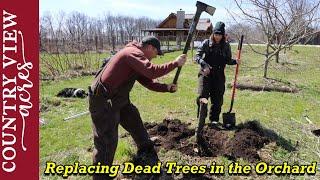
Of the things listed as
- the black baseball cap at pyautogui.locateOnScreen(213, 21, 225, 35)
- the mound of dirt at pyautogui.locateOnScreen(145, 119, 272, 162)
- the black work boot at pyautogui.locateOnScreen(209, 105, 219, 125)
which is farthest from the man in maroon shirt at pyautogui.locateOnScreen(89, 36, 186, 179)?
the black work boot at pyautogui.locateOnScreen(209, 105, 219, 125)

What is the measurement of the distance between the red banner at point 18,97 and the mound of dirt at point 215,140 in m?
2.04

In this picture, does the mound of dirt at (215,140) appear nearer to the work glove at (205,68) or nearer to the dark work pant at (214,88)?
the dark work pant at (214,88)

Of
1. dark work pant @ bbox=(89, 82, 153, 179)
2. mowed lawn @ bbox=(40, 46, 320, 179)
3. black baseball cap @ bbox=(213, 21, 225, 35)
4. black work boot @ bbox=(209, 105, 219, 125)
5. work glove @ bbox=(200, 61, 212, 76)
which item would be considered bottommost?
mowed lawn @ bbox=(40, 46, 320, 179)

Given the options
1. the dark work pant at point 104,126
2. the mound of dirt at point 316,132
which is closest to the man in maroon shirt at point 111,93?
the dark work pant at point 104,126

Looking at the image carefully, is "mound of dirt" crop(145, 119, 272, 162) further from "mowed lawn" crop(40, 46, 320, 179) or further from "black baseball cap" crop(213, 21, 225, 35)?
"black baseball cap" crop(213, 21, 225, 35)

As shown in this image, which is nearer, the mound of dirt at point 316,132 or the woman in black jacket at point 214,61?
the woman in black jacket at point 214,61

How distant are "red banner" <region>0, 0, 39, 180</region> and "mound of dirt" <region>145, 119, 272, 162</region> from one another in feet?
6.68

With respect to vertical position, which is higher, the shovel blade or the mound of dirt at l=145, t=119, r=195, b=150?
the shovel blade

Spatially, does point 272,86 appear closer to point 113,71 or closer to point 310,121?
point 310,121

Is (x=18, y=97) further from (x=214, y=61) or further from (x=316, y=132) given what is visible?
(x=316, y=132)

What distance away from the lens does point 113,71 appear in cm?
474

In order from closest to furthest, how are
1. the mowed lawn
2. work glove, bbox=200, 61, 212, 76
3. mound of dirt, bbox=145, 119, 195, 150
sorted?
the mowed lawn
mound of dirt, bbox=145, 119, 195, 150
work glove, bbox=200, 61, 212, 76

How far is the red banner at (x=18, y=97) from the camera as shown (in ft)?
18.3

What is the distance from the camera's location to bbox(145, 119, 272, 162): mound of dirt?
587 centimetres
